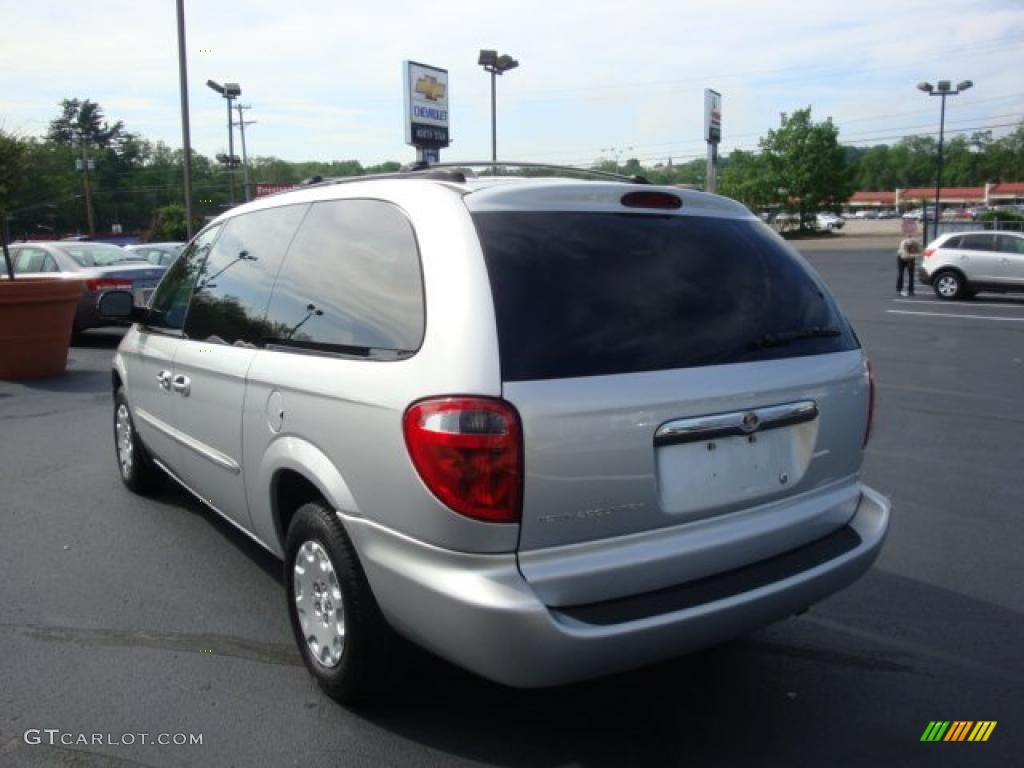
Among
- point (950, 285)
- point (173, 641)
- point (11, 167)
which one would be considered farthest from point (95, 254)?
point (950, 285)

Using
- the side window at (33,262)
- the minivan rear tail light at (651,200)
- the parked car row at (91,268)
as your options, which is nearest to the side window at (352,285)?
the minivan rear tail light at (651,200)

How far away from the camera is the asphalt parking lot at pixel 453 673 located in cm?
298

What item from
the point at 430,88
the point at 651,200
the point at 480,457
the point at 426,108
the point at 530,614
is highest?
the point at 430,88

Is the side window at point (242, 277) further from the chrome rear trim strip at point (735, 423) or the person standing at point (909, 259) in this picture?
the person standing at point (909, 259)

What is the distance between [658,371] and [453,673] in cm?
153

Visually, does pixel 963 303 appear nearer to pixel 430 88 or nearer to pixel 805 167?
pixel 430 88

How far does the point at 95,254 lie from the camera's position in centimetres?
1373

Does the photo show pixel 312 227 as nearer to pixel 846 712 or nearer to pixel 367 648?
pixel 367 648

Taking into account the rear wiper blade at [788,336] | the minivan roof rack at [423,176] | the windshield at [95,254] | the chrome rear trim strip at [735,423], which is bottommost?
the chrome rear trim strip at [735,423]

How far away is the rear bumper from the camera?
251 cm

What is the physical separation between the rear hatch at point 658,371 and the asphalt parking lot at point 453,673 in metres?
0.67

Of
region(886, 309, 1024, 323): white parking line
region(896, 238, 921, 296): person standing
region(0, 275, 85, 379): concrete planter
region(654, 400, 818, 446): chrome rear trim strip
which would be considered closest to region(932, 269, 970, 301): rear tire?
region(896, 238, 921, 296): person standing

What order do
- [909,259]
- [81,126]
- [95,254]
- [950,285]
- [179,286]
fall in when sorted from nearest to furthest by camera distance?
[179,286] → [95,254] → [950,285] → [909,259] → [81,126]

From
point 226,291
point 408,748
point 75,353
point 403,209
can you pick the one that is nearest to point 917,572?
point 408,748
